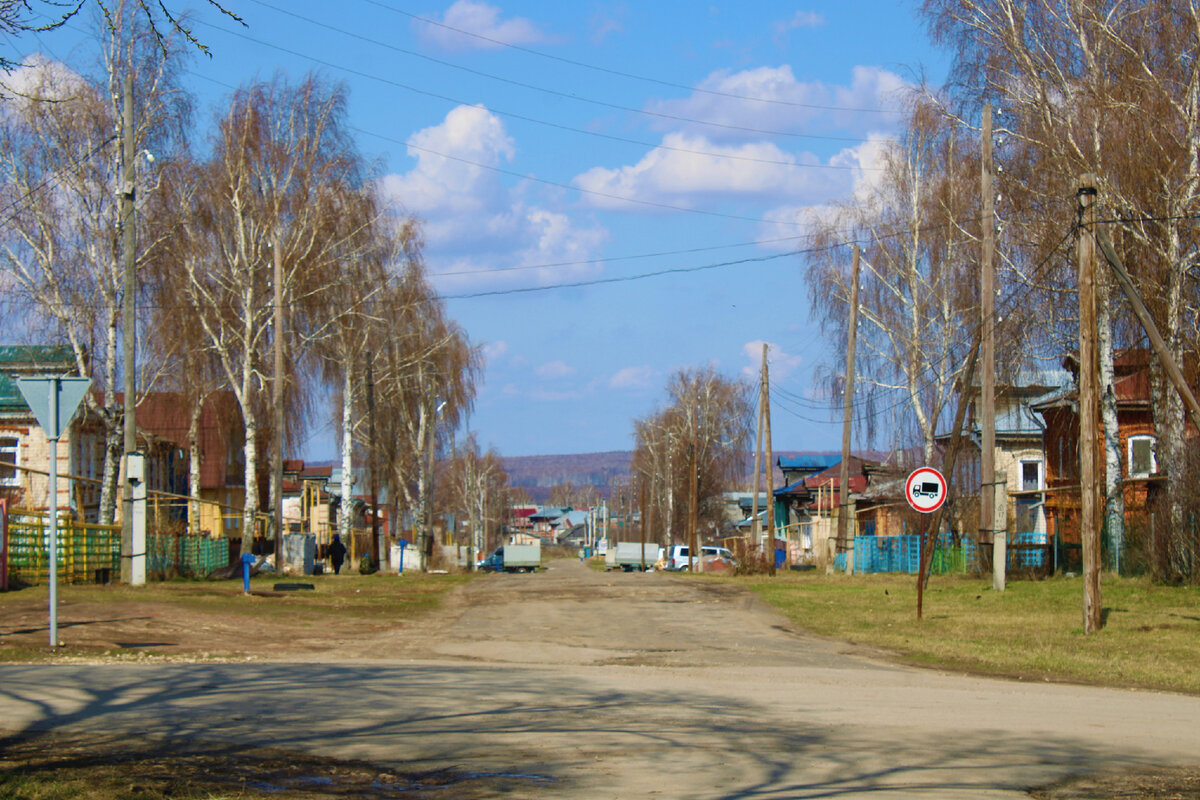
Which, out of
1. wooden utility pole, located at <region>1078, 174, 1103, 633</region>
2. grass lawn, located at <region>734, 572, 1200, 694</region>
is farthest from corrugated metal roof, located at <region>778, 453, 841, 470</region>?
wooden utility pole, located at <region>1078, 174, 1103, 633</region>

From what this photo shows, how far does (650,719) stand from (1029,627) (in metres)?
11.6

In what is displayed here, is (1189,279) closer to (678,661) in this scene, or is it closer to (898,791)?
(678,661)

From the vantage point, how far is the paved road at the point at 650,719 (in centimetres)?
683

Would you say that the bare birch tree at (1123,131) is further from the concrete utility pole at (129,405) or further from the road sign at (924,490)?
the concrete utility pole at (129,405)

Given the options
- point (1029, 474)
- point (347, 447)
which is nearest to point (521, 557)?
point (347, 447)

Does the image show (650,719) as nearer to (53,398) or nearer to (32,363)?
(53,398)

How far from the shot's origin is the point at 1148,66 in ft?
80.3

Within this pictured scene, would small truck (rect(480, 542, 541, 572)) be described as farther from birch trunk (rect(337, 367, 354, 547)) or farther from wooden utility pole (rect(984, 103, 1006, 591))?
wooden utility pole (rect(984, 103, 1006, 591))

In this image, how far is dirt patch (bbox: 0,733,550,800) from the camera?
5.80m

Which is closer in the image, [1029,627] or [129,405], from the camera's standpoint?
[1029,627]

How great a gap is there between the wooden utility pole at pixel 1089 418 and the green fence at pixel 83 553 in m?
18.6

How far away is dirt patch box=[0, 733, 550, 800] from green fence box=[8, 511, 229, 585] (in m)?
16.0

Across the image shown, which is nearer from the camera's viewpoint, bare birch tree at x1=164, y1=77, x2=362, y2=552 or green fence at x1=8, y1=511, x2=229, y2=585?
green fence at x1=8, y1=511, x2=229, y2=585

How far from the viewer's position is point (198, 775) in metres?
6.24
